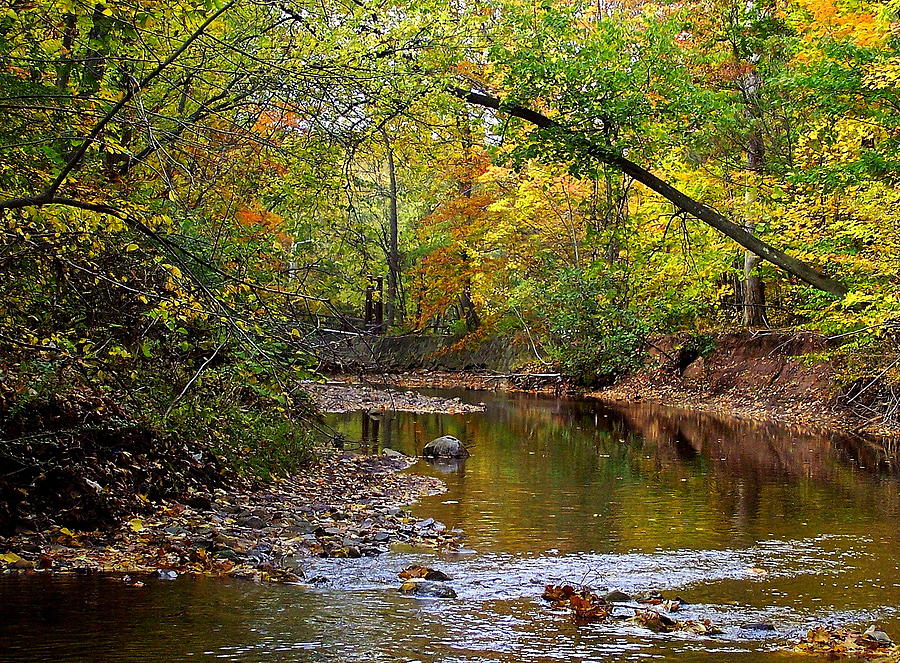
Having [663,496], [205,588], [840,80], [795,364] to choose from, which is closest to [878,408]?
[795,364]

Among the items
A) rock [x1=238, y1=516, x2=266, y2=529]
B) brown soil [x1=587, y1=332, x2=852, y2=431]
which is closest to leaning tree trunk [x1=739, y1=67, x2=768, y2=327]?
brown soil [x1=587, y1=332, x2=852, y2=431]

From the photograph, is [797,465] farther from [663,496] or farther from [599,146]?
[599,146]

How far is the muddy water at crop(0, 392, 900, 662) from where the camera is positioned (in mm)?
5023

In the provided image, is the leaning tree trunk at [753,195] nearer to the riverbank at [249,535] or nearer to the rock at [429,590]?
the riverbank at [249,535]

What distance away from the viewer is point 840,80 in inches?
550

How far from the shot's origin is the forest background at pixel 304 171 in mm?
5859

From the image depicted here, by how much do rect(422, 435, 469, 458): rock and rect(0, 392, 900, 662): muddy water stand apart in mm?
284

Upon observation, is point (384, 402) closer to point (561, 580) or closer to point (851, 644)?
point (561, 580)

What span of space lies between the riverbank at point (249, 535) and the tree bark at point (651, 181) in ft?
16.8

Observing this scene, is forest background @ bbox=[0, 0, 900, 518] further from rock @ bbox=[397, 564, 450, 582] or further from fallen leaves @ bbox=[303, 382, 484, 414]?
fallen leaves @ bbox=[303, 382, 484, 414]

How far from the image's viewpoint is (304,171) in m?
9.01

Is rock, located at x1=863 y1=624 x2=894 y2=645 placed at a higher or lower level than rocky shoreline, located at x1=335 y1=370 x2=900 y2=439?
lower

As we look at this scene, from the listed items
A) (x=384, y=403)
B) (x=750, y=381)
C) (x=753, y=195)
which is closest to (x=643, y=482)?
(x=384, y=403)

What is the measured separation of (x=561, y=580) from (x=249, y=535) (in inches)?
108
